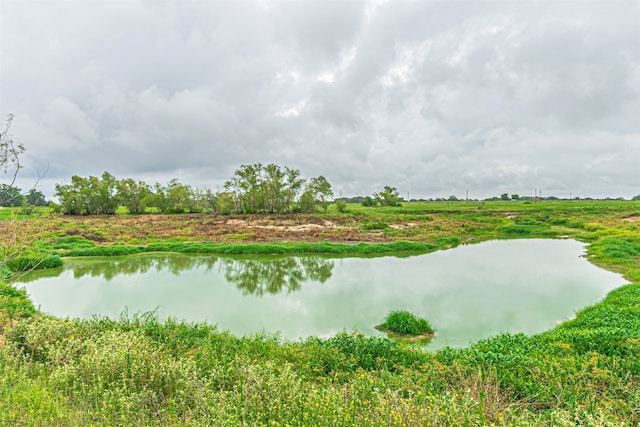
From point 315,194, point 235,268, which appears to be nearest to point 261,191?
point 315,194

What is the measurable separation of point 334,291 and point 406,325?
13.6 ft

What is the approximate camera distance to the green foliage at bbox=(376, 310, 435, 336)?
8516 mm

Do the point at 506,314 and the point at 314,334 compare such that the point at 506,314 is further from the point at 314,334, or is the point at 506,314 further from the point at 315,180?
the point at 315,180

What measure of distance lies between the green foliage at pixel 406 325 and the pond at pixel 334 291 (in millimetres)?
327

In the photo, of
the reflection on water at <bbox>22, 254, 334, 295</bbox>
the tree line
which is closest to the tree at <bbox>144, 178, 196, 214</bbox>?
the tree line

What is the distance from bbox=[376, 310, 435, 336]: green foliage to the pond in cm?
33

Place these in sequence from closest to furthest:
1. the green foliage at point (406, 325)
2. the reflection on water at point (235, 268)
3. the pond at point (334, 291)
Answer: the green foliage at point (406, 325), the pond at point (334, 291), the reflection on water at point (235, 268)

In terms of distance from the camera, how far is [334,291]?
40.4 ft

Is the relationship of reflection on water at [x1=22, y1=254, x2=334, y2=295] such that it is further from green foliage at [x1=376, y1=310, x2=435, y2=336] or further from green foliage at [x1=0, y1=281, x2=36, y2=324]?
green foliage at [x1=376, y1=310, x2=435, y2=336]

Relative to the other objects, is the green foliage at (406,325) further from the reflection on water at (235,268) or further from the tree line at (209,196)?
the tree line at (209,196)

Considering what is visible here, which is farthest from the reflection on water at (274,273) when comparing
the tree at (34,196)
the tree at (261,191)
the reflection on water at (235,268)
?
the tree at (261,191)

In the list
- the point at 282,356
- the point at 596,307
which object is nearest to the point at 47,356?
the point at 282,356

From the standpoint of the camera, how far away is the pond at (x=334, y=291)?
9.20m

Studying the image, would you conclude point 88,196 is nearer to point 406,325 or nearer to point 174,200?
point 174,200
